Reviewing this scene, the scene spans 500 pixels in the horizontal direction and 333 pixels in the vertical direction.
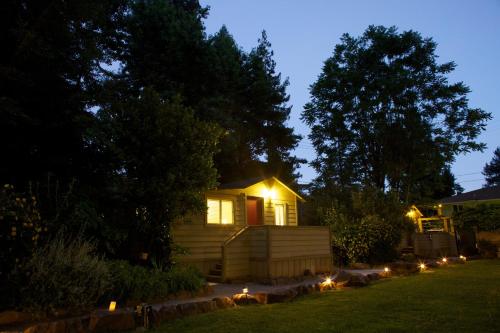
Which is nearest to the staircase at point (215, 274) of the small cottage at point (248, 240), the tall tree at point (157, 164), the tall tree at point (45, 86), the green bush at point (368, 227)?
the small cottage at point (248, 240)

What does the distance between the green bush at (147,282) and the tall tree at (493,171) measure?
69778mm

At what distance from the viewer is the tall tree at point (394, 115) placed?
22078 mm

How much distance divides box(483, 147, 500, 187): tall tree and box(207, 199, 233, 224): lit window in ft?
214

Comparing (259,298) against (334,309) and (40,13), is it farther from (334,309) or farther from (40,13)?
(40,13)

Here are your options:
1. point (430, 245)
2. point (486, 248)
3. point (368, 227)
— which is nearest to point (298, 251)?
point (368, 227)

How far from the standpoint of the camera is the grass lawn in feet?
17.9

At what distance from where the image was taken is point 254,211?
1498 cm

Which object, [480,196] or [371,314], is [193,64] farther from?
[480,196]

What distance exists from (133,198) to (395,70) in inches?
724

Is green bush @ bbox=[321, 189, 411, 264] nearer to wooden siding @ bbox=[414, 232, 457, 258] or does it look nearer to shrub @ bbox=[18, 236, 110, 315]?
wooden siding @ bbox=[414, 232, 457, 258]

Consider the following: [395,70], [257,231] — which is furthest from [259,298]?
[395,70]

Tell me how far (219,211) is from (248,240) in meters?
2.14

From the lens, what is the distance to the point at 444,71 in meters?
22.8

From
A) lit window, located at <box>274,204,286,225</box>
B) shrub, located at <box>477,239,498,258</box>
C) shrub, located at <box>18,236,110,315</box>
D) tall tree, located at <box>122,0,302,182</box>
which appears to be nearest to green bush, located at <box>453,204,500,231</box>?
shrub, located at <box>477,239,498,258</box>
